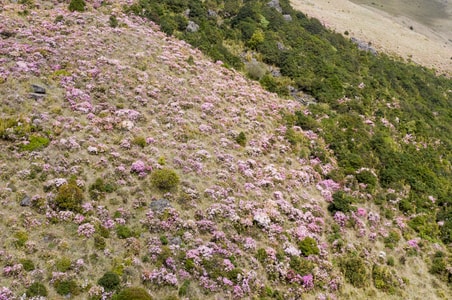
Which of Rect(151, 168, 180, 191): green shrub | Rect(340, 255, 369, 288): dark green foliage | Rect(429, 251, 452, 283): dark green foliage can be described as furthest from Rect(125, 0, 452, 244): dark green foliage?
Rect(151, 168, 180, 191): green shrub

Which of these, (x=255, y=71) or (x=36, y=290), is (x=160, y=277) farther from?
(x=255, y=71)

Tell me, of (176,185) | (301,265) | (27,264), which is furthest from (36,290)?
(301,265)

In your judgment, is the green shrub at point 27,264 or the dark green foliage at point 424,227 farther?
the dark green foliage at point 424,227

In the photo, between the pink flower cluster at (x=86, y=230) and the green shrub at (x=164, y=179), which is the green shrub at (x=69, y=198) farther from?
the green shrub at (x=164, y=179)

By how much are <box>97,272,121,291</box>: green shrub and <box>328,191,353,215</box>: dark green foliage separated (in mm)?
17641

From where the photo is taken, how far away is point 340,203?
28.7 metres

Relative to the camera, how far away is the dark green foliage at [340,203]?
2842 centimetres

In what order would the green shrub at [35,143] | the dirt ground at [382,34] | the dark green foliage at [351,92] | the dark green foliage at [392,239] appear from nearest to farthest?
1. the green shrub at [35,143]
2. the dark green foliage at [392,239]
3. the dark green foliage at [351,92]
4. the dirt ground at [382,34]

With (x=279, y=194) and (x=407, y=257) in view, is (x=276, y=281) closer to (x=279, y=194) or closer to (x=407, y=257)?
(x=279, y=194)

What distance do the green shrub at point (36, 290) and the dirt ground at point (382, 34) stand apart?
63.1 m

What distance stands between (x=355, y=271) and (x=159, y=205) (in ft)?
46.8

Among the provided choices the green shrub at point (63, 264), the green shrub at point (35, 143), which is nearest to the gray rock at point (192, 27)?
the green shrub at point (35, 143)

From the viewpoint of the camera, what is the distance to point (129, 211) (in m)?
22.3

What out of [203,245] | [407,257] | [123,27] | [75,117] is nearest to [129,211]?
[203,245]
